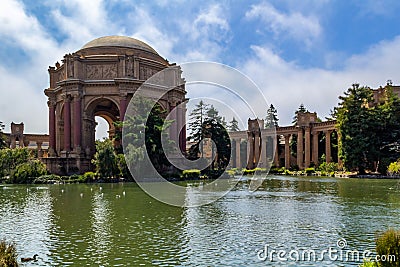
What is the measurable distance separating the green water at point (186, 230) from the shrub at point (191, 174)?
72.8ft

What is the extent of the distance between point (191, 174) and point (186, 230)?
29.3 m

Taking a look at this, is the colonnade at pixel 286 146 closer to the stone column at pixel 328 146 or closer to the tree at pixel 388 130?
the stone column at pixel 328 146

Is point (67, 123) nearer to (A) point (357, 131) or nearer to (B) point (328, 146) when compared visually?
(A) point (357, 131)

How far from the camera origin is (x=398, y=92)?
170 ft

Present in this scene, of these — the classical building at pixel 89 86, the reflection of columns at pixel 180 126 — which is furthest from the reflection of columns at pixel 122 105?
the reflection of columns at pixel 180 126

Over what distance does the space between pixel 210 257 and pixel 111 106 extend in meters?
51.1

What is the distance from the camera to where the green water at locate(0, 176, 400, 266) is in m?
8.55

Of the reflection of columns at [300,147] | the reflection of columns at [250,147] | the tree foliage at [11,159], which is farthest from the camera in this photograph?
the reflection of columns at [250,147]

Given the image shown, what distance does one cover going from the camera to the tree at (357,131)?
4409 cm

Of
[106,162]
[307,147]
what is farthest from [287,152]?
[106,162]

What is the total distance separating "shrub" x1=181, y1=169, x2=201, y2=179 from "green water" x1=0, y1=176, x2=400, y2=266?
2218 cm

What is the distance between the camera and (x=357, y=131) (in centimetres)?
4469

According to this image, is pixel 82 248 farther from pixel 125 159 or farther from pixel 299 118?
pixel 299 118

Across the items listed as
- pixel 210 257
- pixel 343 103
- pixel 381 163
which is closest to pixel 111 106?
pixel 343 103
